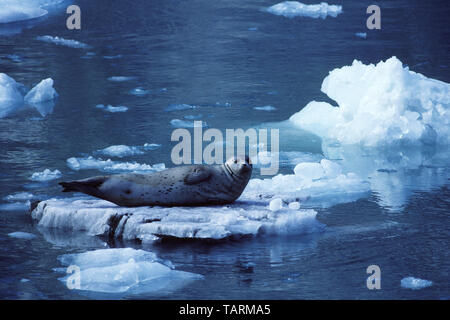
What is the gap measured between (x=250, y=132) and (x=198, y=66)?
10.5 feet

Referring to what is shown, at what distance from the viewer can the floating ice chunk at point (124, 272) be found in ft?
17.7

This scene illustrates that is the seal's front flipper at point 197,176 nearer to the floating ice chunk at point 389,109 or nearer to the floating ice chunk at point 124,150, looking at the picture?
the floating ice chunk at point 124,150

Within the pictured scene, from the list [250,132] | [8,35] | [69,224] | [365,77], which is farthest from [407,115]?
[8,35]

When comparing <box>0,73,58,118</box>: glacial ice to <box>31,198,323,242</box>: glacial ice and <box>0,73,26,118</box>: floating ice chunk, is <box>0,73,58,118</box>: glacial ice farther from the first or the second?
<box>31,198,323,242</box>: glacial ice

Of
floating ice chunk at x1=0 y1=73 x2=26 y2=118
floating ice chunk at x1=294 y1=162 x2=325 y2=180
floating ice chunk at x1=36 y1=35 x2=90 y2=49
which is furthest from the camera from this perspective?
floating ice chunk at x1=36 y1=35 x2=90 y2=49

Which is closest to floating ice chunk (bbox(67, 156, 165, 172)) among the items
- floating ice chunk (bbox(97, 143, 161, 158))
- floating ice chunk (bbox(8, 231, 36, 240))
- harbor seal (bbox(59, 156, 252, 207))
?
floating ice chunk (bbox(97, 143, 161, 158))

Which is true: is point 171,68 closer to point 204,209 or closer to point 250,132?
point 250,132

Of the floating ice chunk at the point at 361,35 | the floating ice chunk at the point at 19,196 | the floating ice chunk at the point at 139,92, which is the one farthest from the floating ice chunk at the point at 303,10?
the floating ice chunk at the point at 19,196

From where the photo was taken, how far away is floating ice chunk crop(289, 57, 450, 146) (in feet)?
30.7

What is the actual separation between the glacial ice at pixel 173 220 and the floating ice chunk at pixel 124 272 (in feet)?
1.39

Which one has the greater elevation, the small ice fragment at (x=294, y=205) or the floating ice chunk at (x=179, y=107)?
the floating ice chunk at (x=179, y=107)

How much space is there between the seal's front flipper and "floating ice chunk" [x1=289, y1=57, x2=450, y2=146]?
313cm

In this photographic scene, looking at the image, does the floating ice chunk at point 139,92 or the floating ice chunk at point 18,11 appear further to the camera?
the floating ice chunk at point 18,11

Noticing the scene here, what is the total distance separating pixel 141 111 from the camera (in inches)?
409
